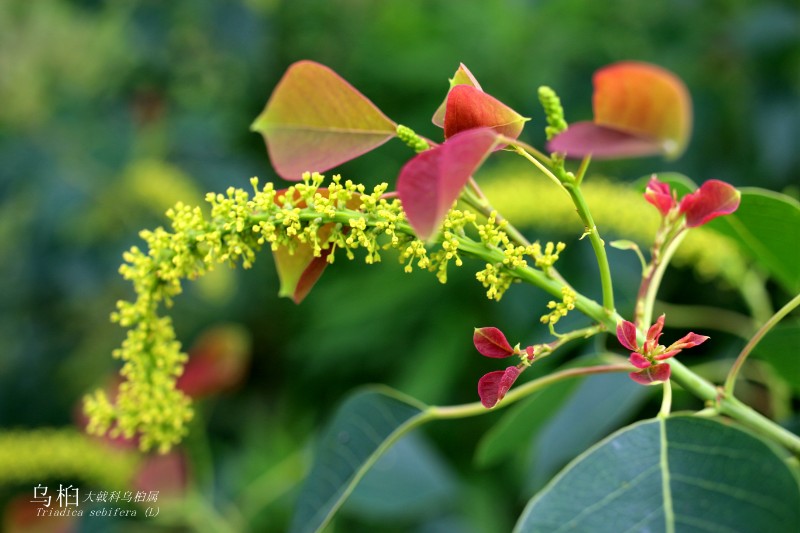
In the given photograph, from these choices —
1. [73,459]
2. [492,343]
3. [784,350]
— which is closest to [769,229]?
[784,350]

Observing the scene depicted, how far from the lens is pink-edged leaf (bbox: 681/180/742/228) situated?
0.54 m

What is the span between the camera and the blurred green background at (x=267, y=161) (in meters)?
1.71

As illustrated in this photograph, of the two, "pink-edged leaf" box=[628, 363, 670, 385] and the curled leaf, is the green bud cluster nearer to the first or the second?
the curled leaf

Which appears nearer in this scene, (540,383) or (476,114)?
(476,114)

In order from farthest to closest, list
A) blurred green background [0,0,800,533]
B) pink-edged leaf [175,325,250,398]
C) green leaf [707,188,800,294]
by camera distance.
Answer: blurred green background [0,0,800,533], pink-edged leaf [175,325,250,398], green leaf [707,188,800,294]

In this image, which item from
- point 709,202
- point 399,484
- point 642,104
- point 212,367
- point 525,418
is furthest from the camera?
point 212,367

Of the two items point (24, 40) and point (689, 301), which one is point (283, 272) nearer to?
point (689, 301)

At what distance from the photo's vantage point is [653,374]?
0.50m

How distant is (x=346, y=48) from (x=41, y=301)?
129cm

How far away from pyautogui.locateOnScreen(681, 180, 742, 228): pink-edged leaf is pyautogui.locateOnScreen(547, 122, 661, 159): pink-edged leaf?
75mm

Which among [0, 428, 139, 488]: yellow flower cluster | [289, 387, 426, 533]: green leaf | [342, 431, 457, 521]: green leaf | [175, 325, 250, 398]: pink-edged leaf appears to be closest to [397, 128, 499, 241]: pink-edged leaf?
[289, 387, 426, 533]: green leaf

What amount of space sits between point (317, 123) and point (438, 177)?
0.64 feet

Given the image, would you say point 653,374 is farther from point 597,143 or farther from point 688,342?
point 597,143

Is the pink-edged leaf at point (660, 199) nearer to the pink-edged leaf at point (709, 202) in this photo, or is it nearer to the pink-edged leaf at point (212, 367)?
the pink-edged leaf at point (709, 202)
